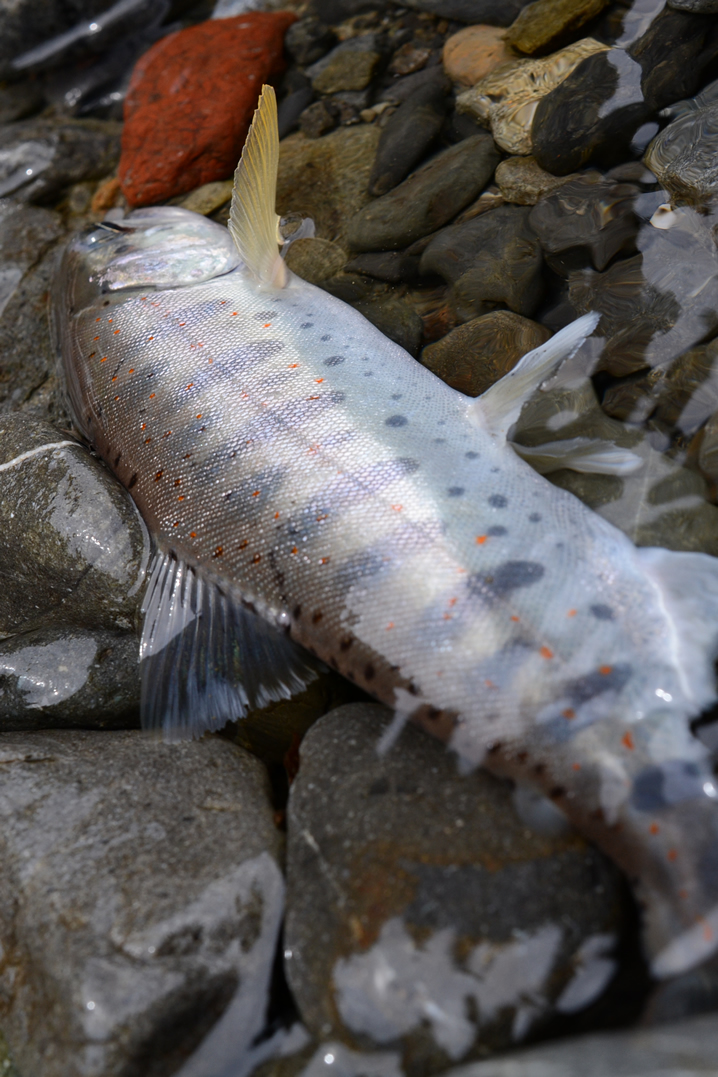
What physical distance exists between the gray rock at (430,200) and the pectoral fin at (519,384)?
1.30 metres

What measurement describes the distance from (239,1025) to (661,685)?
1.63m

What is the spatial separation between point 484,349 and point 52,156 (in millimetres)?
3846

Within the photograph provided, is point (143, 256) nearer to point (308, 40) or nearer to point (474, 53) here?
point (474, 53)

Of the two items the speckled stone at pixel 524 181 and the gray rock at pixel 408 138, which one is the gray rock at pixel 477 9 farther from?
the speckled stone at pixel 524 181

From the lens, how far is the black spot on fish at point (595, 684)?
2223mm

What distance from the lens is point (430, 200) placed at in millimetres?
3777

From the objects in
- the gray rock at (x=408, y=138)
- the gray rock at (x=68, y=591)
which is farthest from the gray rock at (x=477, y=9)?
the gray rock at (x=68, y=591)

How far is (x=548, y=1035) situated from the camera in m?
1.97

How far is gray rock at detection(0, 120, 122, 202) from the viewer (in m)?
5.13

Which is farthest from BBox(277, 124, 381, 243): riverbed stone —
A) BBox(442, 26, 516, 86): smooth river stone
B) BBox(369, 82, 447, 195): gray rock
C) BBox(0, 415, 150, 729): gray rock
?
BBox(0, 415, 150, 729): gray rock

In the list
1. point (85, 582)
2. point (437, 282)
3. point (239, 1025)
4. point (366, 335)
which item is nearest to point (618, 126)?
point (437, 282)

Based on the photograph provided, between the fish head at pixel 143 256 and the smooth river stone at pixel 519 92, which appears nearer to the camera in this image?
the fish head at pixel 143 256

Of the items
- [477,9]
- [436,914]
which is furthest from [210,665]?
[477,9]

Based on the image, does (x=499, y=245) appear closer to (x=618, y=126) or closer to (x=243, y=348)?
(x=618, y=126)
